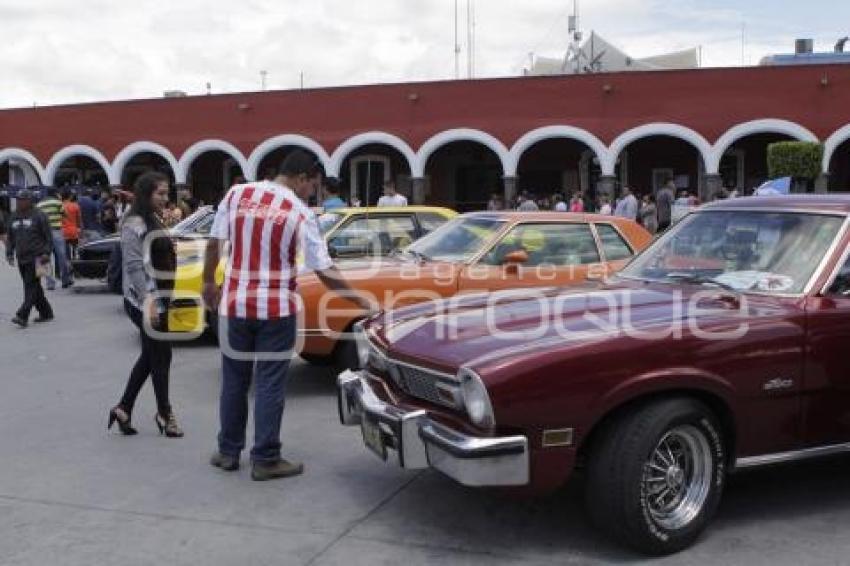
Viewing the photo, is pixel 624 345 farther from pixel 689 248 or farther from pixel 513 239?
pixel 513 239

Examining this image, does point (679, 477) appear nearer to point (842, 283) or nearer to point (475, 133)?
point (842, 283)

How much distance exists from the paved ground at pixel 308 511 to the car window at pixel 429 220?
432 cm

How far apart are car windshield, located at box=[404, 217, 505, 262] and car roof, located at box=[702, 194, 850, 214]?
8.23ft

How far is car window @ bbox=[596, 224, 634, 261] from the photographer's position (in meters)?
7.97

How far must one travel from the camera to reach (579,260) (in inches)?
308

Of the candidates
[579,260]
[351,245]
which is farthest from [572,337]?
[351,245]

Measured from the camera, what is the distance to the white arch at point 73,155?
3183cm

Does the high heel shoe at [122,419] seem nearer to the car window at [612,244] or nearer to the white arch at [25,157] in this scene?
the car window at [612,244]

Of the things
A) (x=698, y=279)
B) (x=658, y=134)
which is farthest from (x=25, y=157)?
(x=698, y=279)

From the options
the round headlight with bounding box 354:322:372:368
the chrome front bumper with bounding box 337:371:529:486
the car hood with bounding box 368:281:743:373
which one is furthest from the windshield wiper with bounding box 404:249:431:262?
the chrome front bumper with bounding box 337:371:529:486

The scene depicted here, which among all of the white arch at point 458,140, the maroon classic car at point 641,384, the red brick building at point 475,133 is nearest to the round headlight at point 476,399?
the maroon classic car at point 641,384

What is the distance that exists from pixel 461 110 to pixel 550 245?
2034cm

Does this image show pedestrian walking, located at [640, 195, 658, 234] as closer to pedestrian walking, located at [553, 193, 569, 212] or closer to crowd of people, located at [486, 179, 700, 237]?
crowd of people, located at [486, 179, 700, 237]

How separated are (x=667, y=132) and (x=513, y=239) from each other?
19373 millimetres
